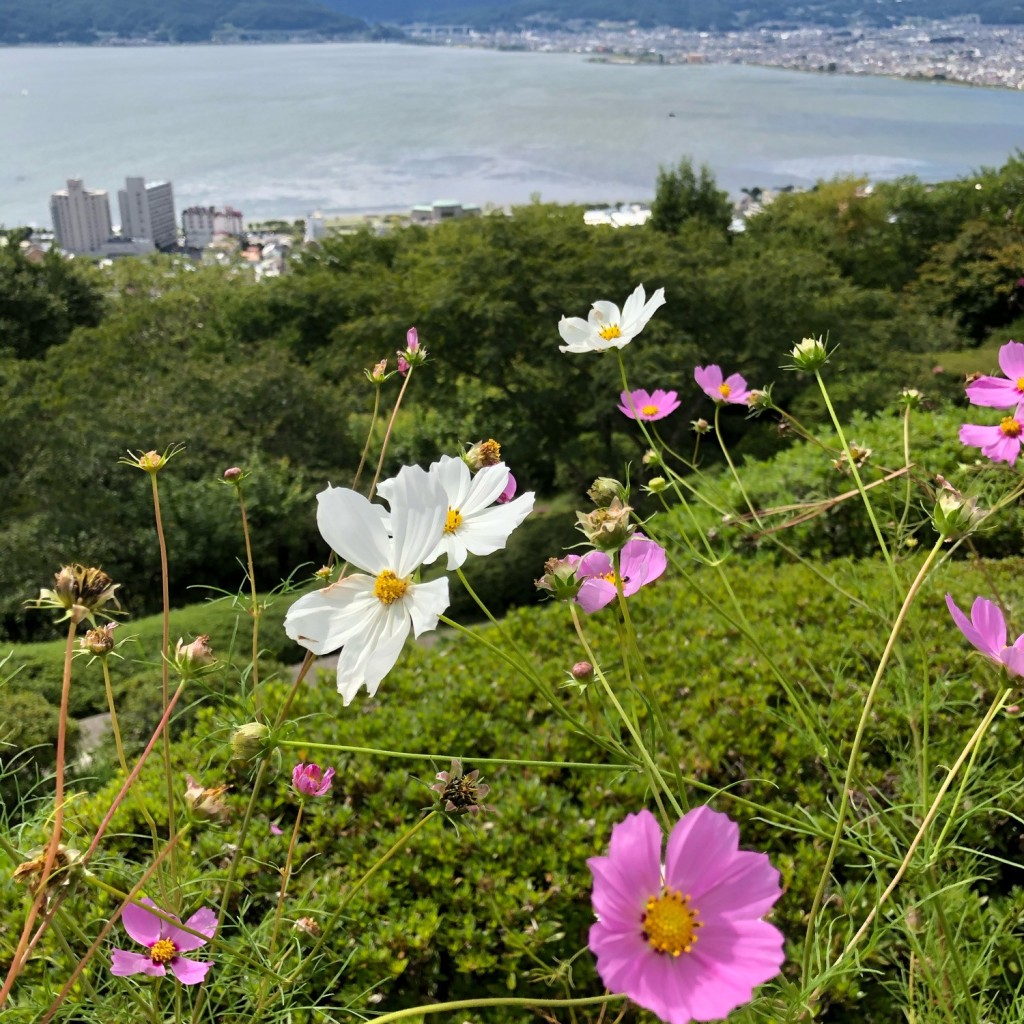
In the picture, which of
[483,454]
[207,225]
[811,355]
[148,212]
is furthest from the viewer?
[207,225]

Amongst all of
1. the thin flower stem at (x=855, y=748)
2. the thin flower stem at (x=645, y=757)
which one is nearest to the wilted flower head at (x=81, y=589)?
the thin flower stem at (x=645, y=757)

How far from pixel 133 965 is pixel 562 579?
370 millimetres

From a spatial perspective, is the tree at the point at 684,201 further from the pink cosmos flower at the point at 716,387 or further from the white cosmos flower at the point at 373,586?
the white cosmos flower at the point at 373,586

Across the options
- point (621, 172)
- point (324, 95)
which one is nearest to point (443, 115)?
point (324, 95)

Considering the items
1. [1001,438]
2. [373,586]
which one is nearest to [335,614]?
[373,586]

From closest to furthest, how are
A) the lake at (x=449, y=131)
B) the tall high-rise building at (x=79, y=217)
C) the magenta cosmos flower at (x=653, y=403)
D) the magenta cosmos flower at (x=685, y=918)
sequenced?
the magenta cosmos flower at (x=685, y=918) < the magenta cosmos flower at (x=653, y=403) < the tall high-rise building at (x=79, y=217) < the lake at (x=449, y=131)

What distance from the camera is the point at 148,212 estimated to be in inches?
1172

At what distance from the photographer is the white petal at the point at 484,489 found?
629mm

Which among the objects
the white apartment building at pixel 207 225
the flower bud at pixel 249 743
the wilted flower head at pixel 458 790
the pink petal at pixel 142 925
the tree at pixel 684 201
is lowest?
the white apartment building at pixel 207 225

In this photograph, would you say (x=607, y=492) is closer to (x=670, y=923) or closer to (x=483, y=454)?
(x=483, y=454)

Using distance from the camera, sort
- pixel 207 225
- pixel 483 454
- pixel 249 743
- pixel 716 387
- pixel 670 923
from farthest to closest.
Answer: pixel 207 225, pixel 716 387, pixel 483 454, pixel 249 743, pixel 670 923

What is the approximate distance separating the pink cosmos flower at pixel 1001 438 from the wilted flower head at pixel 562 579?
0.49m

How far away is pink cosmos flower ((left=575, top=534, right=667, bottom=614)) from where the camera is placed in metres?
0.62

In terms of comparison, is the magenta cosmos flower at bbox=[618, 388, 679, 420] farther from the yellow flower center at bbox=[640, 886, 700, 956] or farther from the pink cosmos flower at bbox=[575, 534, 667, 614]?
the yellow flower center at bbox=[640, 886, 700, 956]
